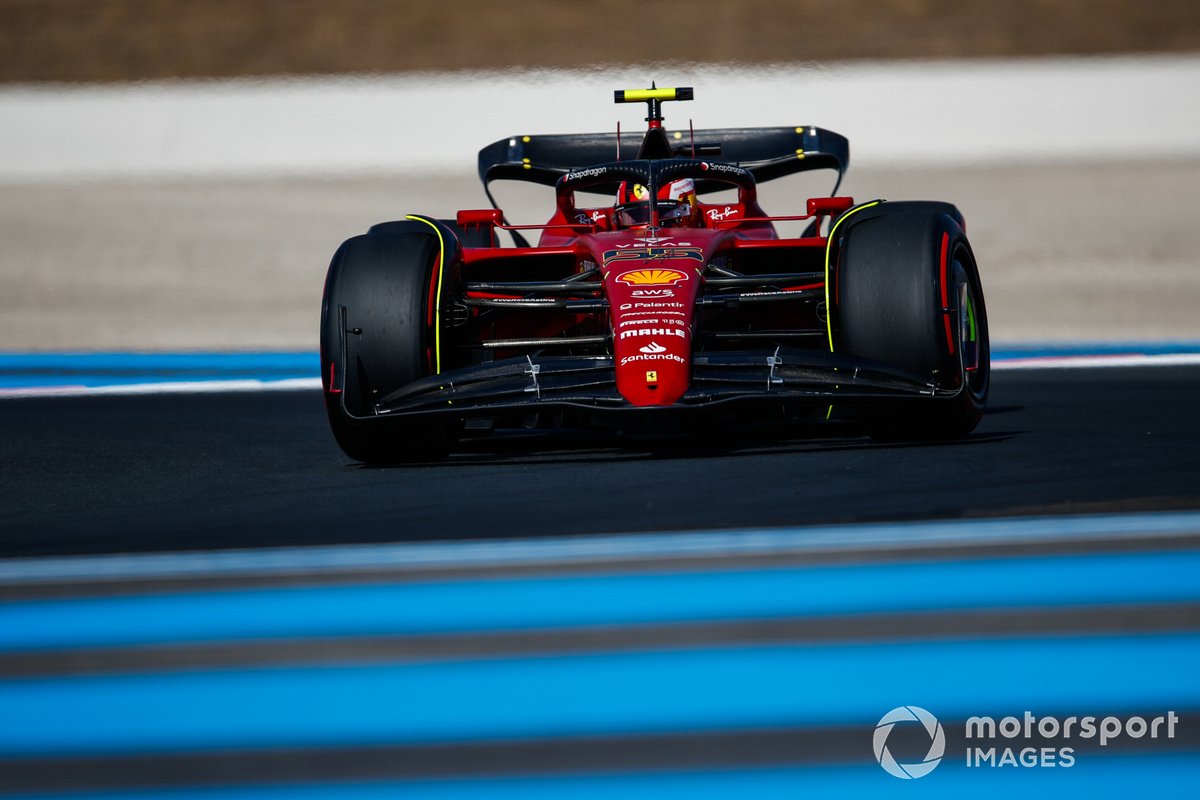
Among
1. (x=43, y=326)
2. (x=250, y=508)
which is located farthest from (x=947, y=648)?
(x=43, y=326)

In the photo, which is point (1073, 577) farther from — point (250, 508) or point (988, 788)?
point (250, 508)

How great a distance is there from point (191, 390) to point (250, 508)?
5.41 metres

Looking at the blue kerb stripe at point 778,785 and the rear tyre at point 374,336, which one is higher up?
the rear tyre at point 374,336

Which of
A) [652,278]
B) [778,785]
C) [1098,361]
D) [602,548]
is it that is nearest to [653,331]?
[652,278]

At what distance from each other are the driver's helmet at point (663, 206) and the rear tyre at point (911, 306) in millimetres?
1285

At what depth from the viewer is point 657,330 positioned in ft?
19.4

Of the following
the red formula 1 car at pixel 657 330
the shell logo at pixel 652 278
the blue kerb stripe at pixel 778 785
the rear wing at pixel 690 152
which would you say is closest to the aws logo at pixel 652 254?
the red formula 1 car at pixel 657 330

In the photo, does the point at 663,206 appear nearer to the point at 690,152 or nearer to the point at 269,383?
the point at 690,152

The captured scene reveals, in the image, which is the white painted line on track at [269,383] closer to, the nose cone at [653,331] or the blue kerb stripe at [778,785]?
the nose cone at [653,331]

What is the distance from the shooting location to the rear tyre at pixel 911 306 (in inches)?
239

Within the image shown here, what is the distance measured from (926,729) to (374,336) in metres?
3.74

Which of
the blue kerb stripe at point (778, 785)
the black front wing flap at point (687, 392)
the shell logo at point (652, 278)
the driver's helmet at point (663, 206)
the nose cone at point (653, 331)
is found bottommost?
the blue kerb stripe at point (778, 785)

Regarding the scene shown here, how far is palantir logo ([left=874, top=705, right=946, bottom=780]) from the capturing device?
274 centimetres

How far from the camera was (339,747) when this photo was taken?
291cm
